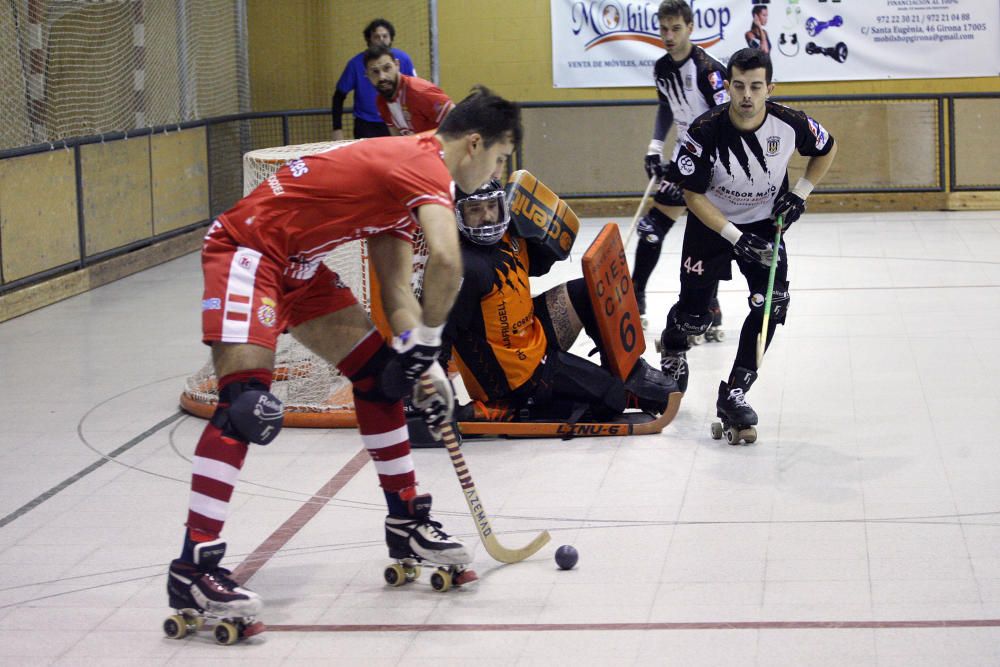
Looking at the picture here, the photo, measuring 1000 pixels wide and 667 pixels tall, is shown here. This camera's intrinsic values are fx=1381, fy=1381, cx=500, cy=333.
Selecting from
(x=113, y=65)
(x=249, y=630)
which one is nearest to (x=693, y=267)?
(x=249, y=630)

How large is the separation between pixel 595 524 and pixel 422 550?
2.47 feet

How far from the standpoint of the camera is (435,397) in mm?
3818

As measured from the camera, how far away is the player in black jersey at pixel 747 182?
5.44 m

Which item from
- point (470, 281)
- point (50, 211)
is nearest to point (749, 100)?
point (470, 281)

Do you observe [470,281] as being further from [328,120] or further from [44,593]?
[328,120]

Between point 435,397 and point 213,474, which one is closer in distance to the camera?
point 213,474

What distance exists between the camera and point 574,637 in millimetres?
3617

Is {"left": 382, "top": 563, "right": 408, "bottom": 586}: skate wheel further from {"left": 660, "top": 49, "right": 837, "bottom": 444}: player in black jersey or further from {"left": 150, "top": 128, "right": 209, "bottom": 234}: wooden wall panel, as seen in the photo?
{"left": 150, "top": 128, "right": 209, "bottom": 234}: wooden wall panel

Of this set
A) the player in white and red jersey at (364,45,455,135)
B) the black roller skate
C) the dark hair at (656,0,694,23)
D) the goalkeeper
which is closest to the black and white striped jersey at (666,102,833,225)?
the goalkeeper

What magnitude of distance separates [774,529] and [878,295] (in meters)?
4.25

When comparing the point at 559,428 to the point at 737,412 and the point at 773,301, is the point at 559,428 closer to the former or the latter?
the point at 737,412

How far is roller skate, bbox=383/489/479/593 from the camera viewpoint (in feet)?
13.2

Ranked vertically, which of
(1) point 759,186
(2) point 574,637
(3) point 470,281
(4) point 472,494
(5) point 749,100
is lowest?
(2) point 574,637

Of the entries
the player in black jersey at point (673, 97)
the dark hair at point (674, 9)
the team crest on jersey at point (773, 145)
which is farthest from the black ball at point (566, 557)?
the dark hair at point (674, 9)
